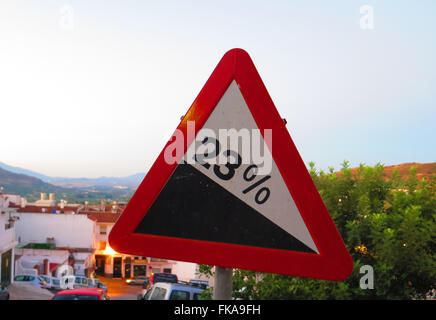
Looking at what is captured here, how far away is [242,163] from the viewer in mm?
1333

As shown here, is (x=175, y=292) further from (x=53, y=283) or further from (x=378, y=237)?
(x=53, y=283)

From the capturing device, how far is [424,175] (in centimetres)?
309

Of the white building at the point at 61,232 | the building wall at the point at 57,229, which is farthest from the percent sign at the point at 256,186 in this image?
the building wall at the point at 57,229

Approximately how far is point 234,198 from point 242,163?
149 mm

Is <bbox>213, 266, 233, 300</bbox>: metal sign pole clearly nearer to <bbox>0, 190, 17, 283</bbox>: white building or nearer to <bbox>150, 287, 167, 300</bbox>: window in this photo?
<bbox>150, 287, 167, 300</bbox>: window

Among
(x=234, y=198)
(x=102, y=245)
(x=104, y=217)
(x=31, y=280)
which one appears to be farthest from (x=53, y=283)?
(x=234, y=198)

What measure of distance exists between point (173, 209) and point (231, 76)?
0.62 m

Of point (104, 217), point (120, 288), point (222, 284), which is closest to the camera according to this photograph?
point (222, 284)

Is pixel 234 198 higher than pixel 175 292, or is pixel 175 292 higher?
pixel 234 198

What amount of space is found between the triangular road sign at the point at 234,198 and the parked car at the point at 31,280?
1067 inches

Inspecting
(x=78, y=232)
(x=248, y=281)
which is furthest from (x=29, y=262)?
(x=248, y=281)

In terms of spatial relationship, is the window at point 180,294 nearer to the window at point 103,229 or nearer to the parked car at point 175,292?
the parked car at point 175,292

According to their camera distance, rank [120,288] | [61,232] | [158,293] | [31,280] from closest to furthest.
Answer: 1. [158,293]
2. [31,280]
3. [120,288]
4. [61,232]
